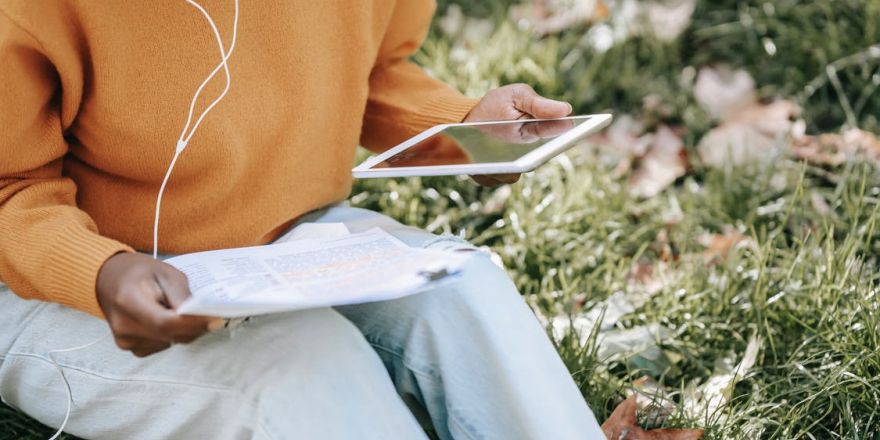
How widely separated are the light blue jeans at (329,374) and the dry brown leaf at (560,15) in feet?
4.54

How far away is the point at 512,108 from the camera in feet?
4.69

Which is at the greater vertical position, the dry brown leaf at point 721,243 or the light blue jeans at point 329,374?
the light blue jeans at point 329,374

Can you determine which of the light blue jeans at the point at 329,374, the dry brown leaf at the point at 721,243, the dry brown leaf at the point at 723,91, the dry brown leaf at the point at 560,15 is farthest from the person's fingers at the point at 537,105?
the dry brown leaf at the point at 560,15

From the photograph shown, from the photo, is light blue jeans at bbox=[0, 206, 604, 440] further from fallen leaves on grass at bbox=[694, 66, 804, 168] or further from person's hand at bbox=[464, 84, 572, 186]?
fallen leaves on grass at bbox=[694, 66, 804, 168]

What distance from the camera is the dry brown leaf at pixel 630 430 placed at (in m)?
1.37

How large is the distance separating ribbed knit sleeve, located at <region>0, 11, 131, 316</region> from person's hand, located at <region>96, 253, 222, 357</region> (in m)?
0.04

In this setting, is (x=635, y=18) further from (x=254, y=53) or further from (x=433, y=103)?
(x=254, y=53)

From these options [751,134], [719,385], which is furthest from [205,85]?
[751,134]

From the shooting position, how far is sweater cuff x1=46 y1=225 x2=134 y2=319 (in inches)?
41.9

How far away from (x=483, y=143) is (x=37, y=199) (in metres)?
0.54

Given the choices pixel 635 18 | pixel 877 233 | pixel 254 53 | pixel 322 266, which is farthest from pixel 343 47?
pixel 635 18

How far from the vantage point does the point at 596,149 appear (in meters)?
2.22

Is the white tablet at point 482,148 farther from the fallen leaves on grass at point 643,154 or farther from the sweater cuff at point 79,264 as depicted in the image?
the fallen leaves on grass at point 643,154

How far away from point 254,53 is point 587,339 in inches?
26.5
